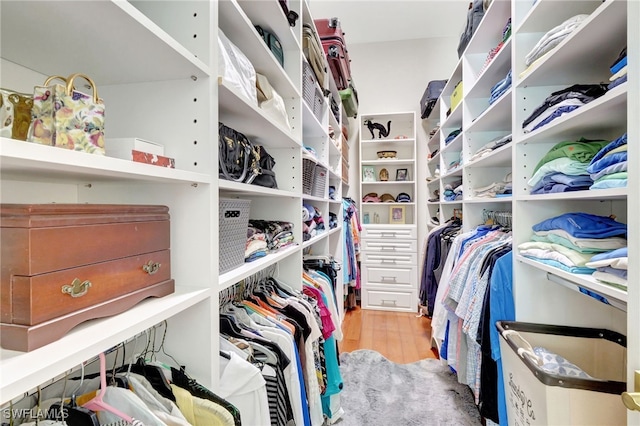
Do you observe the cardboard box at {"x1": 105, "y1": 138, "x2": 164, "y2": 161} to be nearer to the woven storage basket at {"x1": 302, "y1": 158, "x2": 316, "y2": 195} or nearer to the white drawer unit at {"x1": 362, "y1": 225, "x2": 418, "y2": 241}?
the woven storage basket at {"x1": 302, "y1": 158, "x2": 316, "y2": 195}

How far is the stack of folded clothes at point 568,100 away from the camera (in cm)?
110

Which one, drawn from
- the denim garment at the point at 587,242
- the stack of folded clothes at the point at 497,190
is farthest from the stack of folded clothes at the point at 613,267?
the stack of folded clothes at the point at 497,190

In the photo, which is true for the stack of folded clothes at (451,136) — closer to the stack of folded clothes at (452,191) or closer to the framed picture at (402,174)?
the stack of folded clothes at (452,191)

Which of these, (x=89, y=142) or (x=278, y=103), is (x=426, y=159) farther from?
(x=89, y=142)

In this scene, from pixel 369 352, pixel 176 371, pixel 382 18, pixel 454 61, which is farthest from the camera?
pixel 454 61

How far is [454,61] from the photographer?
379 centimetres

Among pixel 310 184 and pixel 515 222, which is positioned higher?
pixel 310 184

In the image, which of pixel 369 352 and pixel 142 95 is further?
pixel 369 352

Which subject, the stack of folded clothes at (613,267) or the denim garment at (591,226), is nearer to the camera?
the stack of folded clothes at (613,267)

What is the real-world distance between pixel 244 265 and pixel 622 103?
1252 millimetres

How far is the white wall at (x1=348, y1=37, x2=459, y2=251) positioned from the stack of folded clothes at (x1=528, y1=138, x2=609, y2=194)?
2788 millimetres

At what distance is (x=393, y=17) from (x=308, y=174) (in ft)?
8.61

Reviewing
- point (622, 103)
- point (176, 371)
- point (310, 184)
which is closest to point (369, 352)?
point (310, 184)

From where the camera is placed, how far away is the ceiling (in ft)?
10.2
